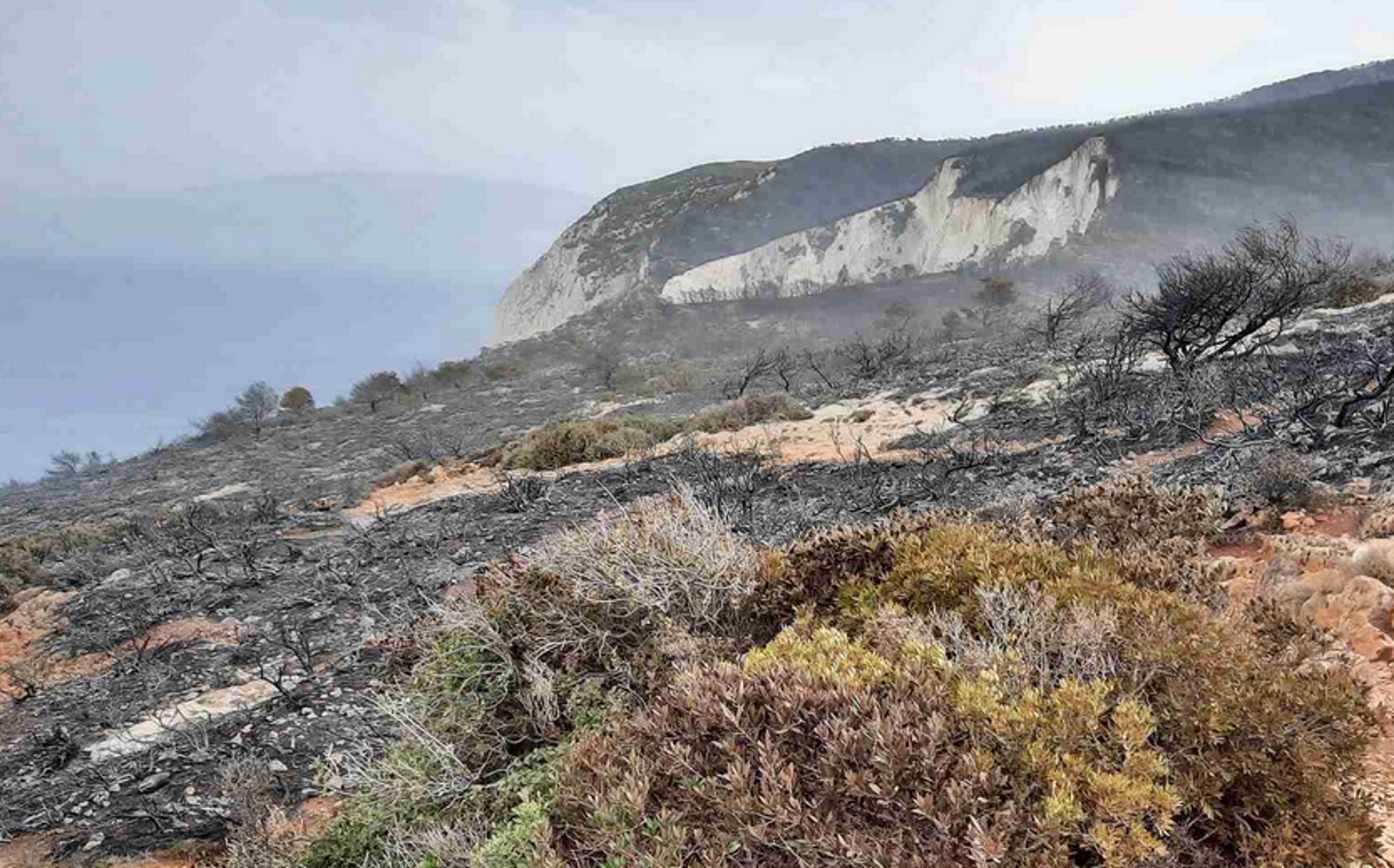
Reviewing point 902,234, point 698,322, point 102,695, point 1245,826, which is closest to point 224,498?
point 102,695

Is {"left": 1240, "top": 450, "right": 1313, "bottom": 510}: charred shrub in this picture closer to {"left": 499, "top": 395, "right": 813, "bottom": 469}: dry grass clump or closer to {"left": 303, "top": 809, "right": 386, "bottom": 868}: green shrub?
{"left": 303, "top": 809, "right": 386, "bottom": 868}: green shrub

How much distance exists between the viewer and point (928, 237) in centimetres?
5312

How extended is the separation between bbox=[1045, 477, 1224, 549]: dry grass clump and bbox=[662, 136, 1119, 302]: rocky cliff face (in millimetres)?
45037

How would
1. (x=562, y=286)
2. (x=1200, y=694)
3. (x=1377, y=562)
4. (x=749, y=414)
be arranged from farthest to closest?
(x=562, y=286) < (x=749, y=414) < (x=1377, y=562) < (x=1200, y=694)

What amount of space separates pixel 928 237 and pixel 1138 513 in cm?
5214

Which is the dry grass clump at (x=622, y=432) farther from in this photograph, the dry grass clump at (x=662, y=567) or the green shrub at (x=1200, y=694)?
the green shrub at (x=1200, y=694)

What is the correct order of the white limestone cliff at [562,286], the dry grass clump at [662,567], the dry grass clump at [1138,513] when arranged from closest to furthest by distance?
the dry grass clump at [662,567], the dry grass clump at [1138,513], the white limestone cliff at [562,286]

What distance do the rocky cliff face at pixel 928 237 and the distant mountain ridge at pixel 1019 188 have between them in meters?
0.24

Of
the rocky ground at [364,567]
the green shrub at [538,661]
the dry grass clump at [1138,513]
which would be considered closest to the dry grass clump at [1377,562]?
the rocky ground at [364,567]

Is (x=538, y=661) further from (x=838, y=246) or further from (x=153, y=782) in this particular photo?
(x=838, y=246)

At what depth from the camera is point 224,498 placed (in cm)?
1920

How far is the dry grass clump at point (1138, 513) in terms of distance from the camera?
4645 millimetres

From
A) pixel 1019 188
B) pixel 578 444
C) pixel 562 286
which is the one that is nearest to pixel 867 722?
pixel 578 444

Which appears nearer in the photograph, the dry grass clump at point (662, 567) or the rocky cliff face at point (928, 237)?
the dry grass clump at point (662, 567)
